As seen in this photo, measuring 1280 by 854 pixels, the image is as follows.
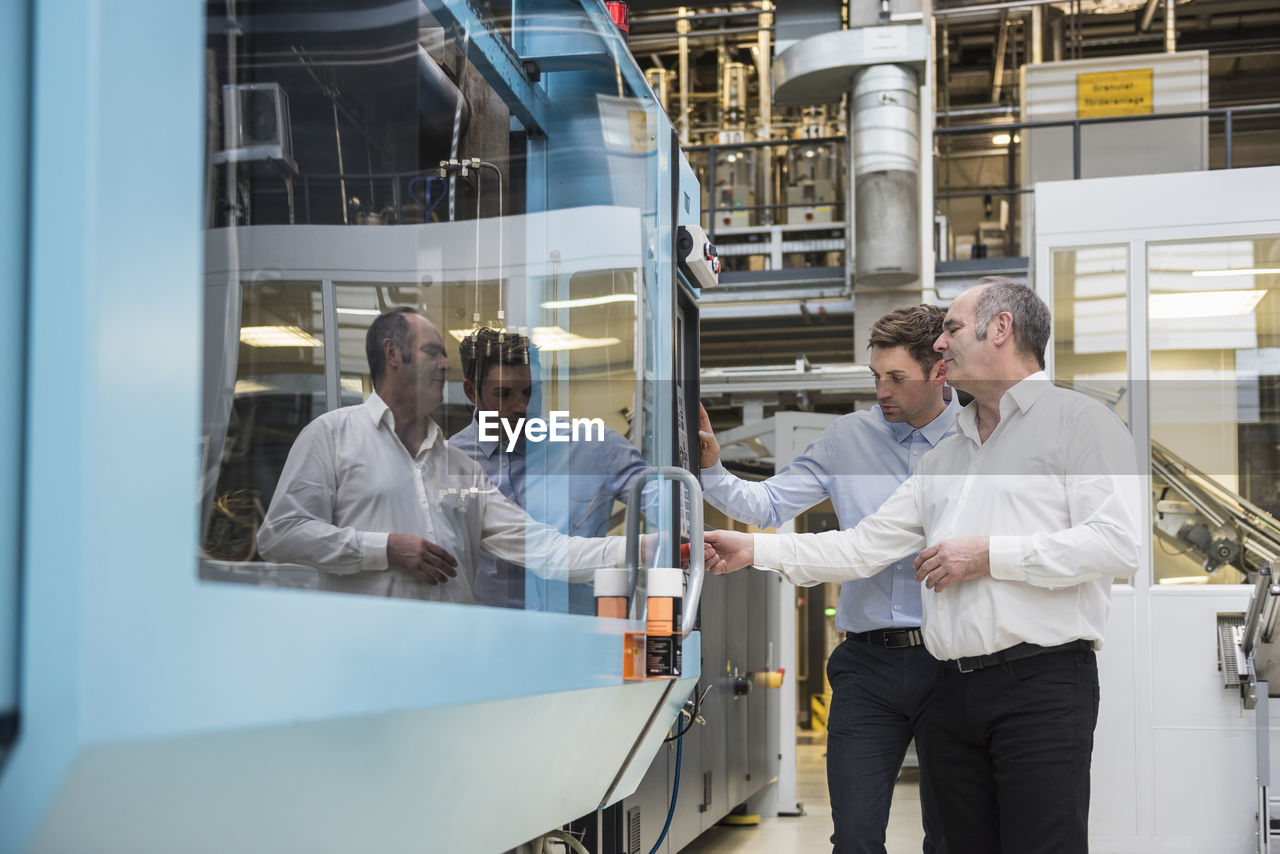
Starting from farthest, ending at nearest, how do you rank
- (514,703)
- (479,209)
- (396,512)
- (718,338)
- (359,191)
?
1. (718,338)
2. (479,209)
3. (359,191)
4. (396,512)
5. (514,703)

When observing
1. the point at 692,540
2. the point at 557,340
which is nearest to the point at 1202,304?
the point at 692,540

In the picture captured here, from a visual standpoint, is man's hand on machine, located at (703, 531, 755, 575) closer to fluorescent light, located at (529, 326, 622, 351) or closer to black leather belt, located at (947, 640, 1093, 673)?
black leather belt, located at (947, 640, 1093, 673)

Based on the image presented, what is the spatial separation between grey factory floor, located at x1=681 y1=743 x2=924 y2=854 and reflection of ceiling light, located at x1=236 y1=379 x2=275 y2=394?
3.65 meters

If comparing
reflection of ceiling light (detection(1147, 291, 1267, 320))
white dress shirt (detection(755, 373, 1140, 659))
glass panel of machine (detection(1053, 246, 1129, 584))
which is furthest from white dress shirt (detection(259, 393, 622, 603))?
reflection of ceiling light (detection(1147, 291, 1267, 320))

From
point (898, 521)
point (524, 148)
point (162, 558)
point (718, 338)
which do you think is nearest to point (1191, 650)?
point (898, 521)

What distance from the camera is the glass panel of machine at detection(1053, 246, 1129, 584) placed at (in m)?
4.75

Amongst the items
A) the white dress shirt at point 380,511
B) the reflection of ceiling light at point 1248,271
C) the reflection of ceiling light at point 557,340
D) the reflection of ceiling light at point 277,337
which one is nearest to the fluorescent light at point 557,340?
the reflection of ceiling light at point 557,340

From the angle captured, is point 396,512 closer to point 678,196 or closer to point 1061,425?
point 678,196

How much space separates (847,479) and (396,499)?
5.06ft

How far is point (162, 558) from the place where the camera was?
661mm

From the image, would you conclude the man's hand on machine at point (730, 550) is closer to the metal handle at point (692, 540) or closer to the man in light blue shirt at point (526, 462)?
the metal handle at point (692, 540)

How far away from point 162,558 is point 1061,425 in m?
1.84

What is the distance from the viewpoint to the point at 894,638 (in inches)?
103

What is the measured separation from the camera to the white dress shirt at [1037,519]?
2096mm
